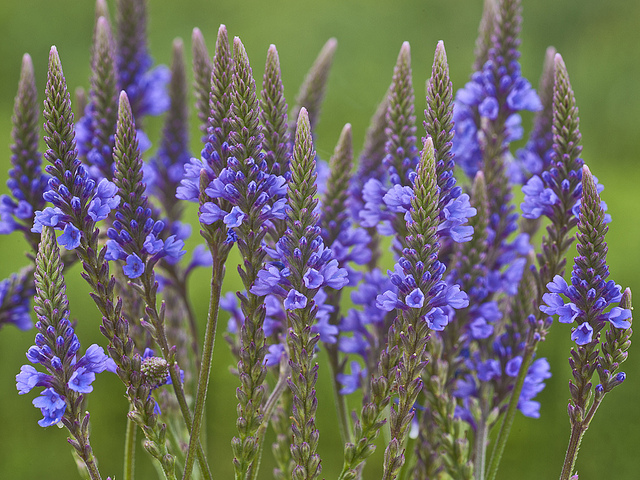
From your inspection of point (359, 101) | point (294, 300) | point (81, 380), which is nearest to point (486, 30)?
point (294, 300)

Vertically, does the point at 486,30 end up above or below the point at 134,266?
above

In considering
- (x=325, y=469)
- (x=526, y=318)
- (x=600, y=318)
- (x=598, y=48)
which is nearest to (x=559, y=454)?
(x=325, y=469)

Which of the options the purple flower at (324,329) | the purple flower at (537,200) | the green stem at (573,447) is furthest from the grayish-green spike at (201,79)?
the green stem at (573,447)

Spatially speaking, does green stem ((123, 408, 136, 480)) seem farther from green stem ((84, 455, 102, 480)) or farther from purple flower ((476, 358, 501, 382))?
purple flower ((476, 358, 501, 382))

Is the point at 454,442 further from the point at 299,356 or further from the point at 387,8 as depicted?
the point at 387,8

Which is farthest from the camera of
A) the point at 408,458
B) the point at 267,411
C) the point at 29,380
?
the point at 408,458

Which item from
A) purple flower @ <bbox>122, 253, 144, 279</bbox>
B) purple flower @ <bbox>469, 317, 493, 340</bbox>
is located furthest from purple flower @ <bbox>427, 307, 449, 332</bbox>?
purple flower @ <bbox>122, 253, 144, 279</bbox>

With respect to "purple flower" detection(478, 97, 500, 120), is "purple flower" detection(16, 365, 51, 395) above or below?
below

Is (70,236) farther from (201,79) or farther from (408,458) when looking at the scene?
(408,458)
